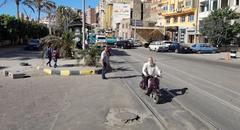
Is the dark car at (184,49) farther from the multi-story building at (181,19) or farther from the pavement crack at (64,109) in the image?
the pavement crack at (64,109)

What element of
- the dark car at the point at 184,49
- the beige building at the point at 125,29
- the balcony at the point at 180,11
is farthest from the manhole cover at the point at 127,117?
the beige building at the point at 125,29

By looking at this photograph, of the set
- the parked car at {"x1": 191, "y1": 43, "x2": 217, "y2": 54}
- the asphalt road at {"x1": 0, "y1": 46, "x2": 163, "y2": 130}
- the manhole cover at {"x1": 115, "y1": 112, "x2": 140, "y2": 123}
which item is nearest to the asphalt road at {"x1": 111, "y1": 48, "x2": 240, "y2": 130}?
the asphalt road at {"x1": 0, "y1": 46, "x2": 163, "y2": 130}

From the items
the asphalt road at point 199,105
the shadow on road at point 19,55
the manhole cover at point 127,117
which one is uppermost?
the shadow on road at point 19,55

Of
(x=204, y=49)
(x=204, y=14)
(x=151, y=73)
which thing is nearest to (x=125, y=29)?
(x=204, y=14)

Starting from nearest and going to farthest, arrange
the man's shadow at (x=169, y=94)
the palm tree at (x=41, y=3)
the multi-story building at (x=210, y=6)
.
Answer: the man's shadow at (x=169, y=94)
the multi-story building at (x=210, y=6)
the palm tree at (x=41, y=3)

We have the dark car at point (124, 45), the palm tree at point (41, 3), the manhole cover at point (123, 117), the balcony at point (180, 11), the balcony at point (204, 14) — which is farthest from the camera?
the palm tree at point (41, 3)

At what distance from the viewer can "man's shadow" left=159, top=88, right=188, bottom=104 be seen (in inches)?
505

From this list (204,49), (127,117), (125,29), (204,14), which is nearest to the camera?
(127,117)

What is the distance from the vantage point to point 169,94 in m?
14.2

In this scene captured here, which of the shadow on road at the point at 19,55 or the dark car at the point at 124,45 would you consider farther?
the dark car at the point at 124,45

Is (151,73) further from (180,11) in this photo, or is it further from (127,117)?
(180,11)

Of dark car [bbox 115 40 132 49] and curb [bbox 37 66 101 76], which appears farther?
dark car [bbox 115 40 132 49]

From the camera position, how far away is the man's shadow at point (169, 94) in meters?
12.8

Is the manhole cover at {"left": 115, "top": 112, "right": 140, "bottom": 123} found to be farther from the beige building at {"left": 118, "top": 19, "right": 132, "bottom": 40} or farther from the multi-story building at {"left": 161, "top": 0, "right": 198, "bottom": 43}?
the beige building at {"left": 118, "top": 19, "right": 132, "bottom": 40}
